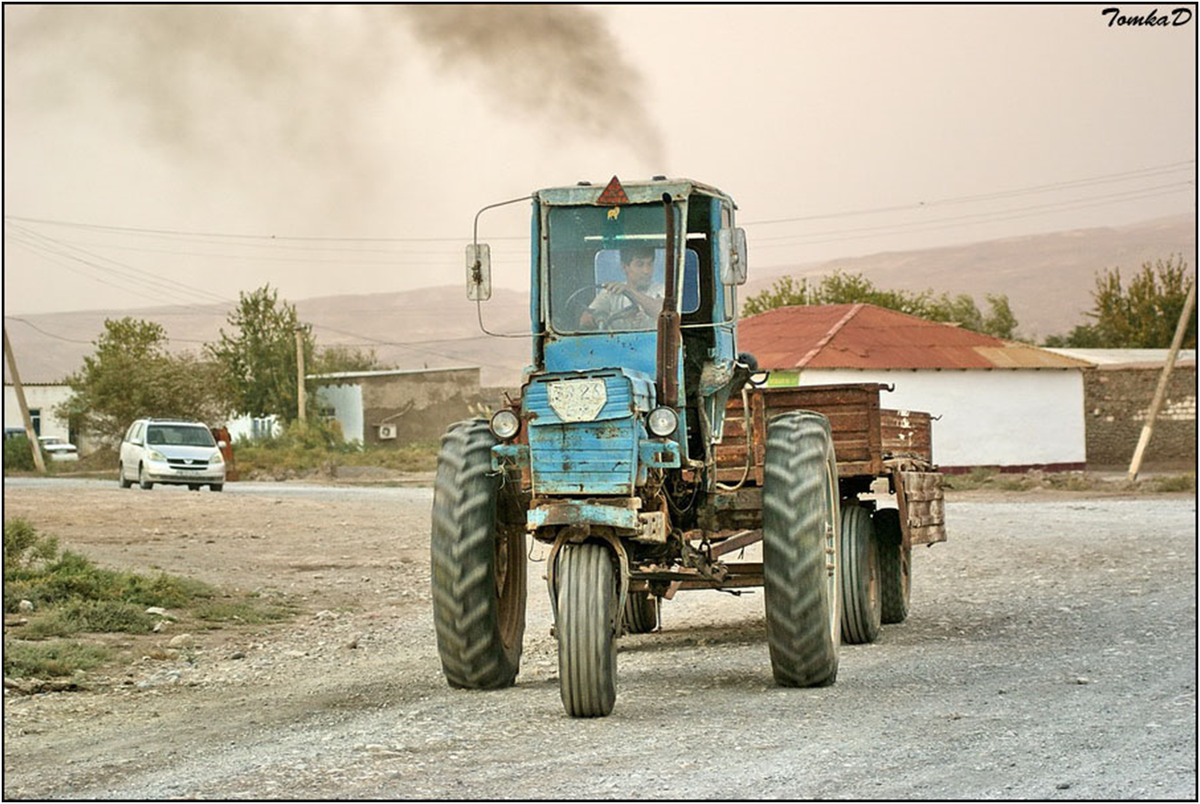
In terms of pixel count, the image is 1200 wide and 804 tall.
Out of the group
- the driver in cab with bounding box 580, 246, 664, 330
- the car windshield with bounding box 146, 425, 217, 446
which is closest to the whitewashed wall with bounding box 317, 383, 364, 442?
the car windshield with bounding box 146, 425, 217, 446

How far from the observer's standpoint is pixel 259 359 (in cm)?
7919

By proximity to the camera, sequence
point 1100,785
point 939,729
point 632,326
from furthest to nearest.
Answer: point 632,326
point 939,729
point 1100,785

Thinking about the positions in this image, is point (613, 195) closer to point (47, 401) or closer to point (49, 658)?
point (49, 658)

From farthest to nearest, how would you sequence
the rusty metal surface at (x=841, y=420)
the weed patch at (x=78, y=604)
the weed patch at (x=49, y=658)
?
the rusty metal surface at (x=841, y=420) → the weed patch at (x=78, y=604) → the weed patch at (x=49, y=658)

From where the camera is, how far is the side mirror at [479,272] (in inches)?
416

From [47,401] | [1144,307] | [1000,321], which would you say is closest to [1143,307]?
[1144,307]

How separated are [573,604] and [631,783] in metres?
2.08

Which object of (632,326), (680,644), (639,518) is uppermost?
(632,326)

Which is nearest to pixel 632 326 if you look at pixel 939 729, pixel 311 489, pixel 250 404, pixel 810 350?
pixel 939 729

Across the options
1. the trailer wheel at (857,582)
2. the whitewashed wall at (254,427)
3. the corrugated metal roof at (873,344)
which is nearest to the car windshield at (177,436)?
the corrugated metal roof at (873,344)

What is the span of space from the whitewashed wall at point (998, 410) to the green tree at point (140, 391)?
115ft

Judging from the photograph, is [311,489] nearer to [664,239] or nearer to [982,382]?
[982,382]

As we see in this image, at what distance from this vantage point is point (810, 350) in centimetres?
4844

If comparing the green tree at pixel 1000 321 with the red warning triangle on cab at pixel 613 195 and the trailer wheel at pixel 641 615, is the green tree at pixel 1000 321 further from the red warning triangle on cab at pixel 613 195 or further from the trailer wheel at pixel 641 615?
the red warning triangle on cab at pixel 613 195
